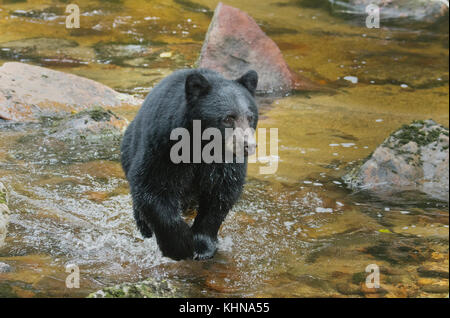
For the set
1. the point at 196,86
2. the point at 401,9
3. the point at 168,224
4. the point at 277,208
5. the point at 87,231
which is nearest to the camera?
the point at 196,86

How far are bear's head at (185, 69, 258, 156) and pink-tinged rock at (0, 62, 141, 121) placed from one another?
193 inches

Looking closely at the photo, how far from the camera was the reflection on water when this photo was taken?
453 centimetres

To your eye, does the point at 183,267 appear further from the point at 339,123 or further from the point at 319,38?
the point at 319,38

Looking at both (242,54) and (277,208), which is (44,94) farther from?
(277,208)

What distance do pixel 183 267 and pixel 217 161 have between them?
1.01 m

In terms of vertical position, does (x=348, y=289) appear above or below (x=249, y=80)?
below

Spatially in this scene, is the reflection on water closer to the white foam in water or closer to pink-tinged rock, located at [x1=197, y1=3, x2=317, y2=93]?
the white foam in water

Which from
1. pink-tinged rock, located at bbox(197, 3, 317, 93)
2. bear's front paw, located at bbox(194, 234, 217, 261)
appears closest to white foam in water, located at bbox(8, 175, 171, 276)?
bear's front paw, located at bbox(194, 234, 217, 261)

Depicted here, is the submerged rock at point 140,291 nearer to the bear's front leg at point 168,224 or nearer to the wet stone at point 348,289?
the bear's front leg at point 168,224

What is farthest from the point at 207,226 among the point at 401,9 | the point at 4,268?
the point at 401,9

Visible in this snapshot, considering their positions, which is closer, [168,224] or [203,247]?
[168,224]

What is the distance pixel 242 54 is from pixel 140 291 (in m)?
7.77

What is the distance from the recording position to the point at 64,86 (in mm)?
9109

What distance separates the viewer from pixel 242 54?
422 inches
